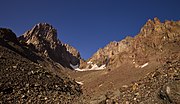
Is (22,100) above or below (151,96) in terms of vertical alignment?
above

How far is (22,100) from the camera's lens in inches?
685

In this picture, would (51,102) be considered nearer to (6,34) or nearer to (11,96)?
(11,96)

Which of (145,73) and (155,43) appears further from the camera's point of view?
(155,43)

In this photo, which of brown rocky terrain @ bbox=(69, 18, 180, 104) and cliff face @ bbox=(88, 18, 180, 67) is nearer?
brown rocky terrain @ bbox=(69, 18, 180, 104)

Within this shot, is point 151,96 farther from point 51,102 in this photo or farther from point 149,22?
point 149,22

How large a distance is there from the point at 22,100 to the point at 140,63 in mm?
59751

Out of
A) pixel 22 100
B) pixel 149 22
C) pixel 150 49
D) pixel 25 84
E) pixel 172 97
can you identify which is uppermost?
pixel 149 22

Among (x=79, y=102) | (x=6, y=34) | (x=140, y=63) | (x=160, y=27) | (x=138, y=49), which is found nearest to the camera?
(x=79, y=102)

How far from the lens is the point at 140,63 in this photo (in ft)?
241

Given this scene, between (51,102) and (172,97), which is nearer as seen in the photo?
(172,97)

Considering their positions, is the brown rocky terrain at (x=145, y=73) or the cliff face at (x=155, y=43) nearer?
the brown rocky terrain at (x=145, y=73)

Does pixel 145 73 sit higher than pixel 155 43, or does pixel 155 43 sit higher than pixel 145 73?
pixel 155 43

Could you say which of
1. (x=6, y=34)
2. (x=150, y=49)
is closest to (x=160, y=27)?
(x=150, y=49)

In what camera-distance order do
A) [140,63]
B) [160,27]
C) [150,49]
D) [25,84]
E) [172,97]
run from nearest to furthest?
1. [172,97]
2. [25,84]
3. [140,63]
4. [150,49]
5. [160,27]
